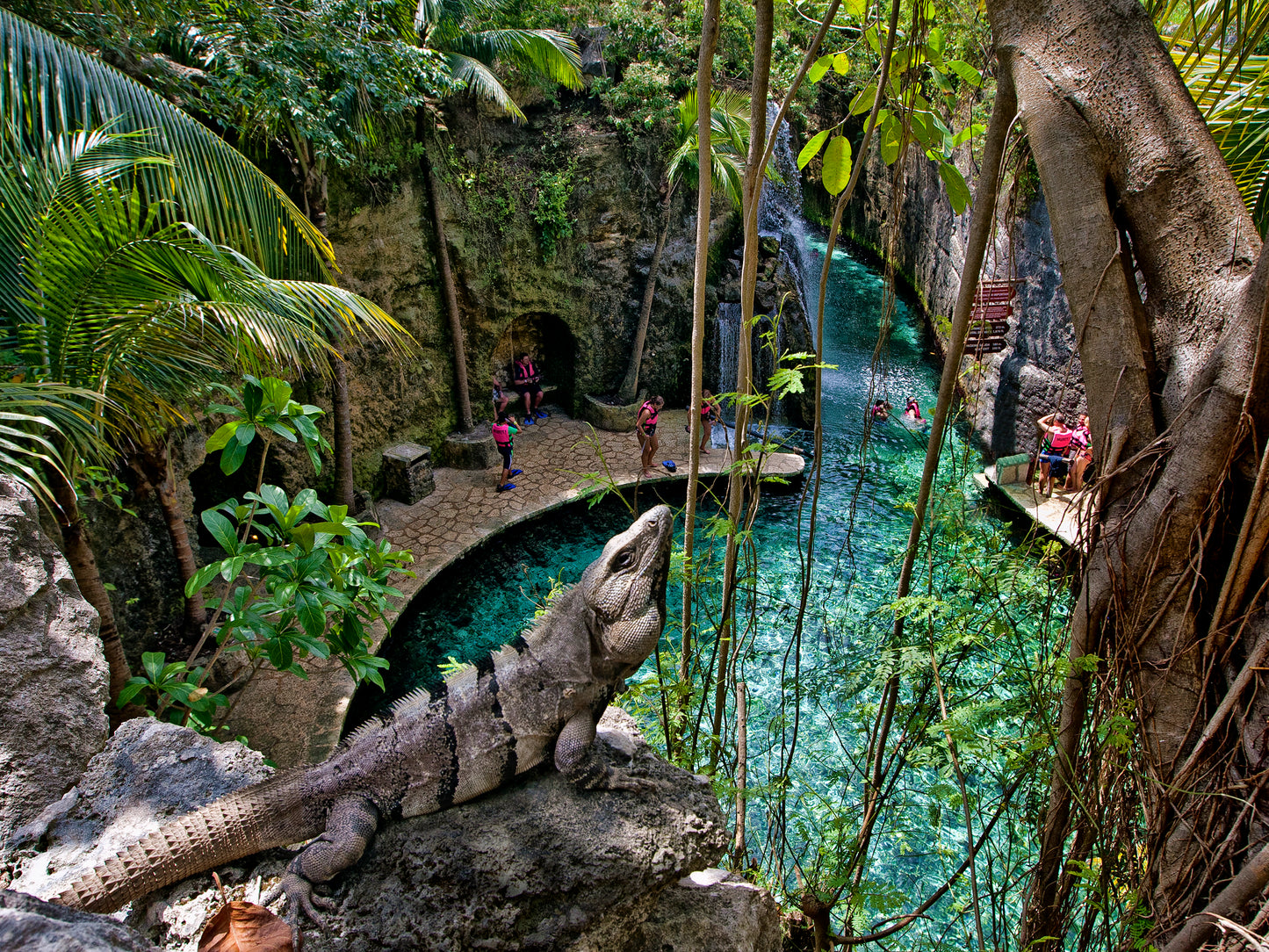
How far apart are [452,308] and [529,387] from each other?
93.4 inches

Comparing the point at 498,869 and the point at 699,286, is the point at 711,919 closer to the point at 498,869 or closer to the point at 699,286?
the point at 498,869

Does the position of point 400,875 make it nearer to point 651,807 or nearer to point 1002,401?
point 651,807

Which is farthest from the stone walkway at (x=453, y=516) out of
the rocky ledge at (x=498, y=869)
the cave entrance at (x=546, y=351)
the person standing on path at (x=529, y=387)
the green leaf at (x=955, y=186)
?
the green leaf at (x=955, y=186)

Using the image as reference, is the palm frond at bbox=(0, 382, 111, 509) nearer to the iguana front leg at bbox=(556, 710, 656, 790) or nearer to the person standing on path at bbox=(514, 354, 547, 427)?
the iguana front leg at bbox=(556, 710, 656, 790)

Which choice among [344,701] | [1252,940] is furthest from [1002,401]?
[1252,940]

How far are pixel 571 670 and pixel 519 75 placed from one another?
11.9 metres

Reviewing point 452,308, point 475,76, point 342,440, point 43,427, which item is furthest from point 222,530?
point 475,76

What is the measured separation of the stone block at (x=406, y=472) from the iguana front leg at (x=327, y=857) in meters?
8.05

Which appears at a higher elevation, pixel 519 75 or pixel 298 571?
pixel 519 75

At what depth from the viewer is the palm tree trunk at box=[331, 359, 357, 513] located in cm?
881

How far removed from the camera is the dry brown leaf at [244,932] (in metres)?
1.94

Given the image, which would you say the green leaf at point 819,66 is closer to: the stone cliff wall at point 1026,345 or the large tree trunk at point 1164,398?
the large tree trunk at point 1164,398

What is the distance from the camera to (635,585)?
9.09 ft

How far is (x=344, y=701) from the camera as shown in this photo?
675 centimetres
